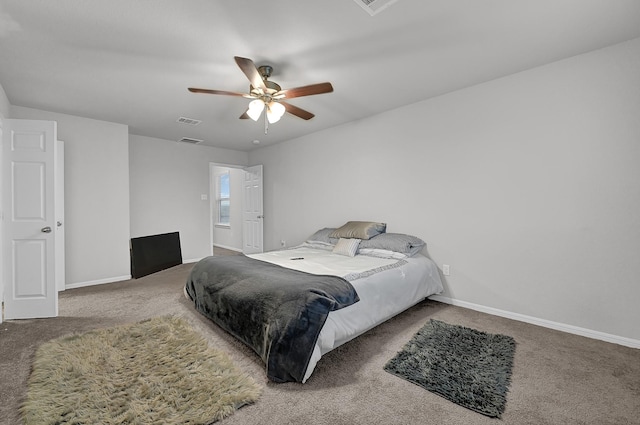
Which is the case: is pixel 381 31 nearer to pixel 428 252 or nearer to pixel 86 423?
pixel 428 252

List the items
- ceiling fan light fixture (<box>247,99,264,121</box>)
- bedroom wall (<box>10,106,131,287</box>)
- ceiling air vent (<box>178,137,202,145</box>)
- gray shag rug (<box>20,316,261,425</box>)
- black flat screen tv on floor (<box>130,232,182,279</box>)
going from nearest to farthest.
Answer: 1. gray shag rug (<box>20,316,261,425</box>)
2. ceiling fan light fixture (<box>247,99,264,121</box>)
3. bedroom wall (<box>10,106,131,287</box>)
4. black flat screen tv on floor (<box>130,232,182,279</box>)
5. ceiling air vent (<box>178,137,202,145</box>)

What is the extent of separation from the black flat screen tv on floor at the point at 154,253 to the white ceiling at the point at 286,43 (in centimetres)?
243

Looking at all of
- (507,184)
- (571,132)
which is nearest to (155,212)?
(507,184)

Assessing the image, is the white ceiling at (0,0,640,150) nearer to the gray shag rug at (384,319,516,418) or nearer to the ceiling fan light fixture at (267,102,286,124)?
the ceiling fan light fixture at (267,102,286,124)

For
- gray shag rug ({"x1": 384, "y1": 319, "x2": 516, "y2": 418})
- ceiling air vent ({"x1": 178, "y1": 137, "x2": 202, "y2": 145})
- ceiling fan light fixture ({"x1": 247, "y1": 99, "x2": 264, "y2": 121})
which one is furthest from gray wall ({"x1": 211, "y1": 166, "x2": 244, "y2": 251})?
gray shag rug ({"x1": 384, "y1": 319, "x2": 516, "y2": 418})

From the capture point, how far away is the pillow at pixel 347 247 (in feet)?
11.9

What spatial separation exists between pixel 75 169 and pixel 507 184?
5625mm

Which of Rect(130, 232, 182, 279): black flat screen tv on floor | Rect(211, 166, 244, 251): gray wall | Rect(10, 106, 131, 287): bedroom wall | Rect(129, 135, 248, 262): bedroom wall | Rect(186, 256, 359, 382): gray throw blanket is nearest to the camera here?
Rect(186, 256, 359, 382): gray throw blanket

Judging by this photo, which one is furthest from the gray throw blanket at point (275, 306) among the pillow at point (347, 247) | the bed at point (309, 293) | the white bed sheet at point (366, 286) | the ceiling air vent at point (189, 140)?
the ceiling air vent at point (189, 140)

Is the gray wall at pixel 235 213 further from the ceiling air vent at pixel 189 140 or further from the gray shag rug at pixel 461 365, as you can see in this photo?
the gray shag rug at pixel 461 365

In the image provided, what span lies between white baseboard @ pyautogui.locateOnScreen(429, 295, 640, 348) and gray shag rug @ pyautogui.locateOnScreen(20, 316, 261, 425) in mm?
2546

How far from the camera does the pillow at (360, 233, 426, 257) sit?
3.46 metres

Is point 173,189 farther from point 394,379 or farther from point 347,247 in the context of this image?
point 394,379

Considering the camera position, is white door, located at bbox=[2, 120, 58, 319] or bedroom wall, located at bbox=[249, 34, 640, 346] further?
white door, located at bbox=[2, 120, 58, 319]
